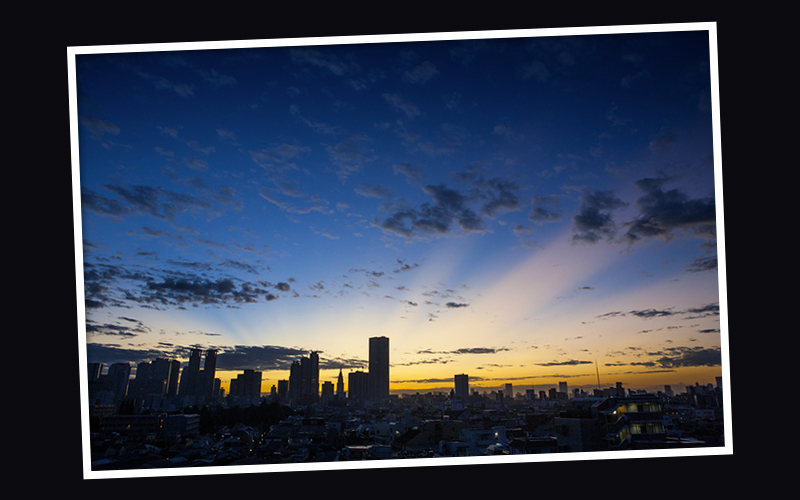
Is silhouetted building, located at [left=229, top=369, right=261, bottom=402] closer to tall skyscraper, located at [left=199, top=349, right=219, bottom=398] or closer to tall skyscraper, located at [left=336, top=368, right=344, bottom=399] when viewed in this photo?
tall skyscraper, located at [left=199, top=349, right=219, bottom=398]

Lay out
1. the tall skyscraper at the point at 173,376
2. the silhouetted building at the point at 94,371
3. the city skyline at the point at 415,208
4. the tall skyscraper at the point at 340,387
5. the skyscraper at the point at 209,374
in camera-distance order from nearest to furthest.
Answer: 1. the silhouetted building at the point at 94,371
2. the city skyline at the point at 415,208
3. the tall skyscraper at the point at 173,376
4. the skyscraper at the point at 209,374
5. the tall skyscraper at the point at 340,387

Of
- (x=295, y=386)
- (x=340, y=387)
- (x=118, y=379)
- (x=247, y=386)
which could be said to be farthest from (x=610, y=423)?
(x=118, y=379)

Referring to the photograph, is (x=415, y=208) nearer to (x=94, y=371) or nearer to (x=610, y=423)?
(x=610, y=423)

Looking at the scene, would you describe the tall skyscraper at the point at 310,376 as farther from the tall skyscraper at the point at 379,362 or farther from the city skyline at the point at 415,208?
the tall skyscraper at the point at 379,362

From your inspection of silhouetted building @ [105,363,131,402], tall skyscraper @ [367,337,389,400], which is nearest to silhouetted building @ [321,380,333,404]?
tall skyscraper @ [367,337,389,400]

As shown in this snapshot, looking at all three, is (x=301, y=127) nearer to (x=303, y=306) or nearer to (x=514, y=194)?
(x=303, y=306)

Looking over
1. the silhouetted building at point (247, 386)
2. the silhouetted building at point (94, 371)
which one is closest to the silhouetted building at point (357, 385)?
the silhouetted building at point (247, 386)
